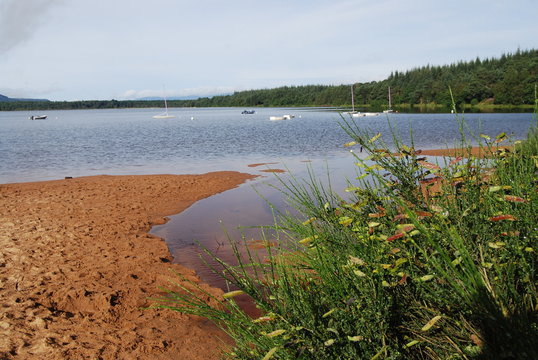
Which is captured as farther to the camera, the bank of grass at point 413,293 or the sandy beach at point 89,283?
the sandy beach at point 89,283

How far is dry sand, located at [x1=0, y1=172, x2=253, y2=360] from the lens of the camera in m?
Result: 5.32

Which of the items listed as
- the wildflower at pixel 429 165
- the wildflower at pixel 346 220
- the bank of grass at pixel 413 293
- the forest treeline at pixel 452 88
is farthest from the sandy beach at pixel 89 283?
the forest treeline at pixel 452 88

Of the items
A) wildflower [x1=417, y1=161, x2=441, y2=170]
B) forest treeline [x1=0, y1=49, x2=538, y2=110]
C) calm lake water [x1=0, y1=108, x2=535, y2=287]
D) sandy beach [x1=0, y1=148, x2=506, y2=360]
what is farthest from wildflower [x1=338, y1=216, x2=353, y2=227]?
forest treeline [x1=0, y1=49, x2=538, y2=110]

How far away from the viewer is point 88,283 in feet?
23.2

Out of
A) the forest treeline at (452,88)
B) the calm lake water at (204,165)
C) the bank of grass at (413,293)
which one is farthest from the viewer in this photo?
the forest treeline at (452,88)

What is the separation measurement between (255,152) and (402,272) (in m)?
27.2

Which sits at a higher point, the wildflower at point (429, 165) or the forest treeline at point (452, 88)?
the forest treeline at point (452, 88)

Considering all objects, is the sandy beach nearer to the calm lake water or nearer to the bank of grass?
the calm lake water

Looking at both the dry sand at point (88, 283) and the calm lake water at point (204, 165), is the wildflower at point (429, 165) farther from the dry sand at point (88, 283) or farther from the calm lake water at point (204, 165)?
the dry sand at point (88, 283)

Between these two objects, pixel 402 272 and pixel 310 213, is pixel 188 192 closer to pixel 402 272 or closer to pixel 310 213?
pixel 310 213

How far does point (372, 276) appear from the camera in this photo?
2652 millimetres

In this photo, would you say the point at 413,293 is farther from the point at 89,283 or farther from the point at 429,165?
the point at 89,283

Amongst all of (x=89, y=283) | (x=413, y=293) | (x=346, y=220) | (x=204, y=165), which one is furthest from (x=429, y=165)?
(x=204, y=165)

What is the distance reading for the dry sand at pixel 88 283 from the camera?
17.4ft
